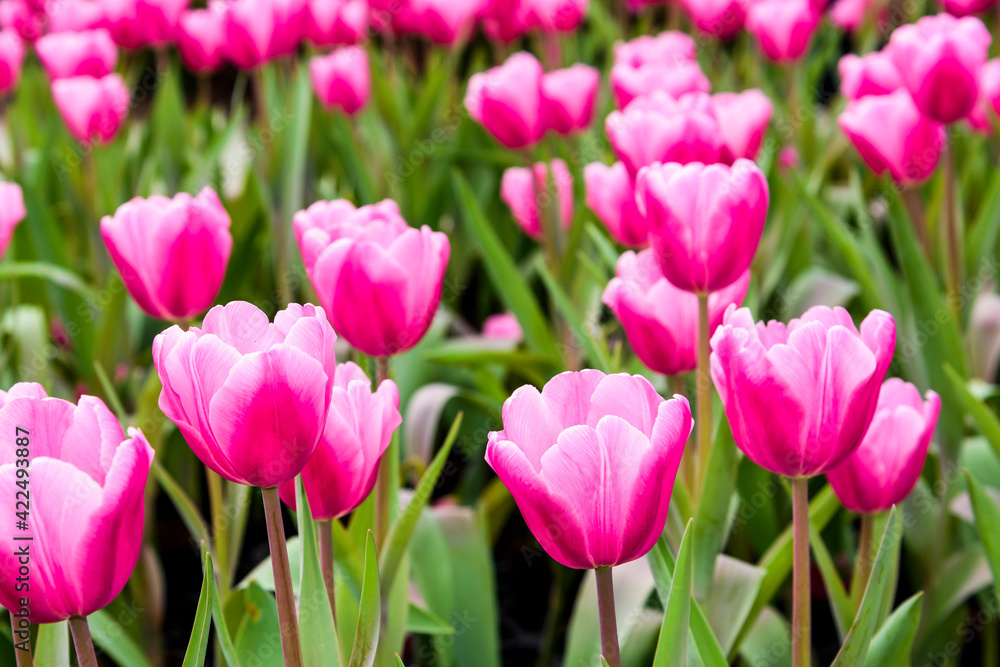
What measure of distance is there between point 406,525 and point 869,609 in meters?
0.35

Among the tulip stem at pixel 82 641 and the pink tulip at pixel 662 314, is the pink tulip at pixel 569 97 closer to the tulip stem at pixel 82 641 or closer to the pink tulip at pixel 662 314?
the pink tulip at pixel 662 314

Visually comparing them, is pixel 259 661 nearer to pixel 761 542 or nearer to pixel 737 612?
pixel 737 612

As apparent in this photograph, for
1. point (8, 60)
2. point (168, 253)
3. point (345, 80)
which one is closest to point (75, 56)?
point (8, 60)

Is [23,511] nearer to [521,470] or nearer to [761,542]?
[521,470]

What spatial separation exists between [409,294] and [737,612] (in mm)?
418

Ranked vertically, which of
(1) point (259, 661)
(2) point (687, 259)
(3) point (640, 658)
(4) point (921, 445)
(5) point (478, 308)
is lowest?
(5) point (478, 308)

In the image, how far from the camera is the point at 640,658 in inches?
39.6

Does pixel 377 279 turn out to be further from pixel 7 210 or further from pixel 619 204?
pixel 7 210

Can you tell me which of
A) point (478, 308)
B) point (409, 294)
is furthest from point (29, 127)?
point (409, 294)

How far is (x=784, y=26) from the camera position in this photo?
85.7 inches

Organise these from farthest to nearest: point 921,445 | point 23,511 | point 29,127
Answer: point 29,127, point 921,445, point 23,511

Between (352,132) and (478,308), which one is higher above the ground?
(352,132)

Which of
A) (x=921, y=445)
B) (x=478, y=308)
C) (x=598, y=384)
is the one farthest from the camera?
(x=478, y=308)

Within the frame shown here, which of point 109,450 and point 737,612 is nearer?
point 109,450
